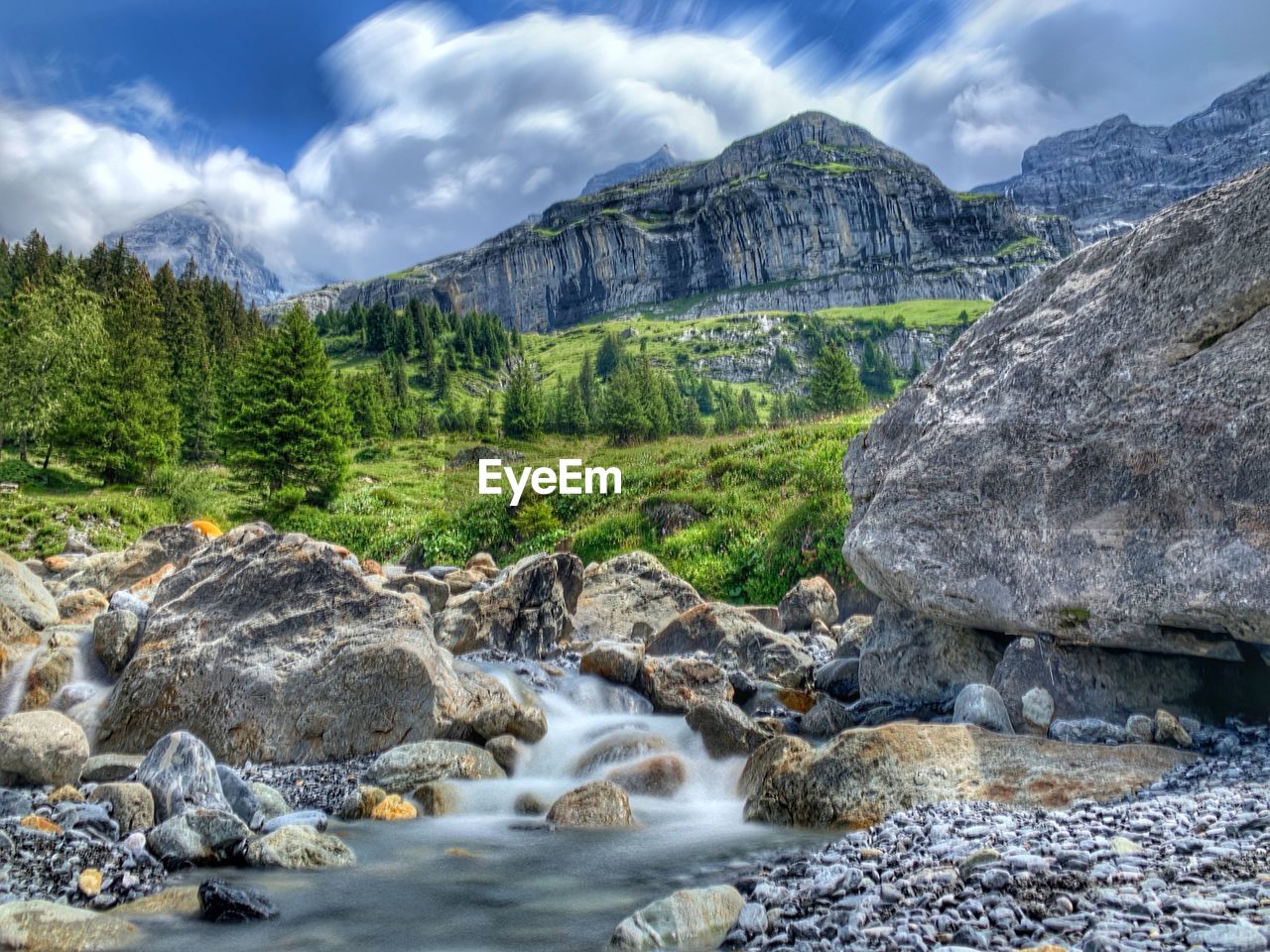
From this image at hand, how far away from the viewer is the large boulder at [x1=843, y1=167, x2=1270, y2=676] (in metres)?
8.26

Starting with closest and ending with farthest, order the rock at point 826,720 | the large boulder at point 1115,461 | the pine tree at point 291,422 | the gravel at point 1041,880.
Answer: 1. the gravel at point 1041,880
2. the large boulder at point 1115,461
3. the rock at point 826,720
4. the pine tree at point 291,422

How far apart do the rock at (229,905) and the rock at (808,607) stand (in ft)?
49.4

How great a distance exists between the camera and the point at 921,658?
1188 centimetres

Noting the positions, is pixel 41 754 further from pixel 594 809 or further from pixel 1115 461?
pixel 1115 461

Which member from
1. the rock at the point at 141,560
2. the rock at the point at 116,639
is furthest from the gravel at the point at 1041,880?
the rock at the point at 141,560

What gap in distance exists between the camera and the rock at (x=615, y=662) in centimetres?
1402

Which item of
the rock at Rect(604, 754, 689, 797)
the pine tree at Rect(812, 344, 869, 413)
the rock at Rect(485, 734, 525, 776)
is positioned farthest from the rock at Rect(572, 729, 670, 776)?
the pine tree at Rect(812, 344, 869, 413)

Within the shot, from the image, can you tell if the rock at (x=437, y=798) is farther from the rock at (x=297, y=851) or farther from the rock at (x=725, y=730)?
the rock at (x=725, y=730)

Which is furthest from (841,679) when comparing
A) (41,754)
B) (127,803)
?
(41,754)

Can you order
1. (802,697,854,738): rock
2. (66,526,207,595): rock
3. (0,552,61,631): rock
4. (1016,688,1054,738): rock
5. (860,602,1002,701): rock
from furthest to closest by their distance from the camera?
(66,526,207,595): rock < (0,552,61,631): rock < (802,697,854,738): rock < (860,602,1002,701): rock < (1016,688,1054,738): rock

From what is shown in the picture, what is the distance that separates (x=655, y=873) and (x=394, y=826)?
3.15 meters

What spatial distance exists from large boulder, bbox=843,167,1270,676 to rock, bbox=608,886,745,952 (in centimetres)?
579

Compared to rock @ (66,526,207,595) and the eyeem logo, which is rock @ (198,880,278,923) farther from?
the eyeem logo

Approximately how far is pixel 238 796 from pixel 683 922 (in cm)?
538
